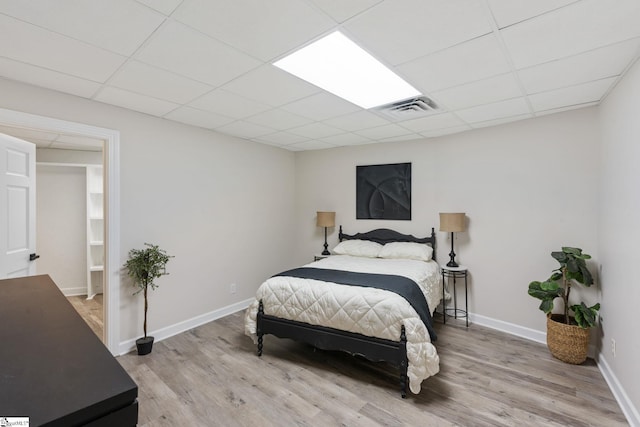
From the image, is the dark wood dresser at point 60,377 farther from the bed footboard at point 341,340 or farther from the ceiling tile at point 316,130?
the ceiling tile at point 316,130

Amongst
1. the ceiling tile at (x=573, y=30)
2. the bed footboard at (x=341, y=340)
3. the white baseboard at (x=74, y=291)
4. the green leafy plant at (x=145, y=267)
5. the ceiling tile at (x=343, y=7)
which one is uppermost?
the ceiling tile at (x=343, y=7)

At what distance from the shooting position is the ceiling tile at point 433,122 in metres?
Answer: 3.15

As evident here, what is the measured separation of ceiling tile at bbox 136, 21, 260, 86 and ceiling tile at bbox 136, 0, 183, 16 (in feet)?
0.33

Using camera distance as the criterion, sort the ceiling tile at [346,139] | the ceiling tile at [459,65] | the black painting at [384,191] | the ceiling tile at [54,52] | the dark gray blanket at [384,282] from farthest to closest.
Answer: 1. the black painting at [384,191]
2. the ceiling tile at [346,139]
3. the dark gray blanket at [384,282]
4. the ceiling tile at [459,65]
5. the ceiling tile at [54,52]

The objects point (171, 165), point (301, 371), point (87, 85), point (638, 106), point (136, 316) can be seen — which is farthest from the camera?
point (171, 165)

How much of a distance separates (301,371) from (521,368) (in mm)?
1957

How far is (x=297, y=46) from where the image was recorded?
5.93 feet

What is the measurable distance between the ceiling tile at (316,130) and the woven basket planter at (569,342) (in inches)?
118

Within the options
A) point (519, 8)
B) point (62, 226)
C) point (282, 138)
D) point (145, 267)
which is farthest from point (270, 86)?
point (62, 226)

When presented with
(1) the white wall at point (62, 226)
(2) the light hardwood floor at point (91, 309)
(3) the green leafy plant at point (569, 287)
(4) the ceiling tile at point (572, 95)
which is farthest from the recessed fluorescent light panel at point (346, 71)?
(1) the white wall at point (62, 226)

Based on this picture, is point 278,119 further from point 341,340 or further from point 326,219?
point 341,340

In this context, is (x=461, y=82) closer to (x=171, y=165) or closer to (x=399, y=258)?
(x=399, y=258)

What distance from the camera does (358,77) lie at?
7.53ft

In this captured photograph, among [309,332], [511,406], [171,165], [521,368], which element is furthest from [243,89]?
[521,368]
